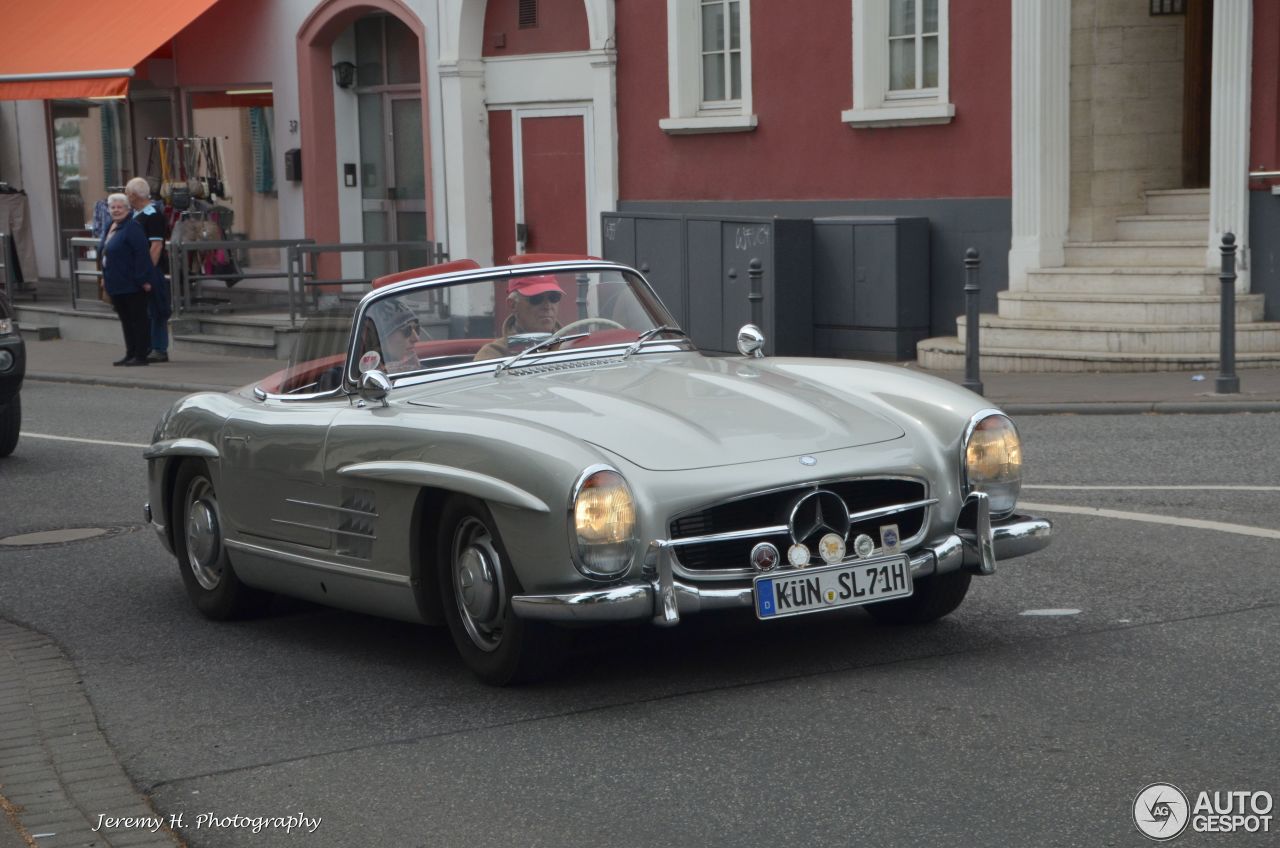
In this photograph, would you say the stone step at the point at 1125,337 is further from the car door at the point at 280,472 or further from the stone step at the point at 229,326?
the car door at the point at 280,472

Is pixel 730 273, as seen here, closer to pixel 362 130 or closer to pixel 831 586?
pixel 362 130

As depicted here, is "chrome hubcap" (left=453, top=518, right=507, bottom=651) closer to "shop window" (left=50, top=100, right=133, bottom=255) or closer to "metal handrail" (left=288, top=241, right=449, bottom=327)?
"metal handrail" (left=288, top=241, right=449, bottom=327)

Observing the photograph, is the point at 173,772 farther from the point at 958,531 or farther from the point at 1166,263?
the point at 1166,263

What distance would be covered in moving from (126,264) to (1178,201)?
34.9 ft

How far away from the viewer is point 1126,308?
1641cm

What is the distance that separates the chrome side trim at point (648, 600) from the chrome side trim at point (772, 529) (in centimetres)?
11

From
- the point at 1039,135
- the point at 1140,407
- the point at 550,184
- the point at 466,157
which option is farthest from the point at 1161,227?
the point at 466,157

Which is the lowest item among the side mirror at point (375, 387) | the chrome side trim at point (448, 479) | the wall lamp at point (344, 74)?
the chrome side trim at point (448, 479)

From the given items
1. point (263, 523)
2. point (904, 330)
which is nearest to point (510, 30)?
point (904, 330)

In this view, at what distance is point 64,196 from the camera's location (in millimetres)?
30531

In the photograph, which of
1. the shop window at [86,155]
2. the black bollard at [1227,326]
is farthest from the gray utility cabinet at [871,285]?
the shop window at [86,155]

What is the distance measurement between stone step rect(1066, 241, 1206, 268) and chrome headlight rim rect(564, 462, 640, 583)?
1200cm

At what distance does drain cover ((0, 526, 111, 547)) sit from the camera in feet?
32.1

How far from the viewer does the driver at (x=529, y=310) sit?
727cm
